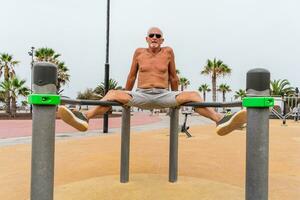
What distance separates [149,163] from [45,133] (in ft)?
14.7

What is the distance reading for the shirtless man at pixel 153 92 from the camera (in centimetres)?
301

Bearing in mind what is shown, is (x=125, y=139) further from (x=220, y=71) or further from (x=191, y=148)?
(x=220, y=71)

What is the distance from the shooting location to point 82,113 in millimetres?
3189

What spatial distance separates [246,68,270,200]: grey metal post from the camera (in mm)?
2230

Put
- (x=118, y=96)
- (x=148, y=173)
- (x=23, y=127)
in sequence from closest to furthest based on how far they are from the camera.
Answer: (x=118, y=96) < (x=148, y=173) < (x=23, y=127)

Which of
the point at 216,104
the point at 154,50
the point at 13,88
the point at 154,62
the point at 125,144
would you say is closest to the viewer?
the point at 216,104

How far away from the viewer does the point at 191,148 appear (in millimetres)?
9031

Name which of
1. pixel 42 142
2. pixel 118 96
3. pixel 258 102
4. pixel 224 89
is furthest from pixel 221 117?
pixel 224 89

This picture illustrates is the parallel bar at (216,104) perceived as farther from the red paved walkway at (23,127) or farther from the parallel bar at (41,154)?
the red paved walkway at (23,127)

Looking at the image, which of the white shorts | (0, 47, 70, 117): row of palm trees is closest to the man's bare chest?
the white shorts

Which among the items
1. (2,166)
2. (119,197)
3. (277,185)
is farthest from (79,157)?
(277,185)

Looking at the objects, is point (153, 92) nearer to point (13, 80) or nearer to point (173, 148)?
point (173, 148)

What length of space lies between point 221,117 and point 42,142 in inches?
70.0

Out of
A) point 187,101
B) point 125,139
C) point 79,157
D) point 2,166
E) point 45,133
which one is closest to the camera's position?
point 45,133
